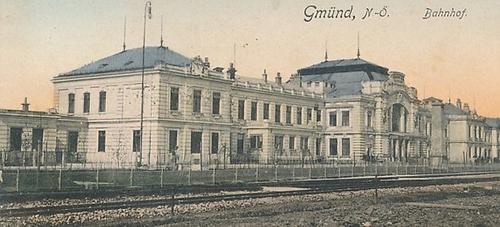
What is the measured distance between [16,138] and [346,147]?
30.5 m

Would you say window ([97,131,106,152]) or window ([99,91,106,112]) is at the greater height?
window ([99,91,106,112])

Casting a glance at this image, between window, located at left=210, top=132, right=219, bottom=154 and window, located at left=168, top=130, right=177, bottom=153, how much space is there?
320 cm

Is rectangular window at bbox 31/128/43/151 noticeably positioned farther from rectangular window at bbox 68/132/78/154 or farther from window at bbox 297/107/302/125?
window at bbox 297/107/302/125

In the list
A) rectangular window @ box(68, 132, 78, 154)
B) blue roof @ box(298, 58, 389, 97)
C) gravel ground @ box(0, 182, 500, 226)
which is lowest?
gravel ground @ box(0, 182, 500, 226)

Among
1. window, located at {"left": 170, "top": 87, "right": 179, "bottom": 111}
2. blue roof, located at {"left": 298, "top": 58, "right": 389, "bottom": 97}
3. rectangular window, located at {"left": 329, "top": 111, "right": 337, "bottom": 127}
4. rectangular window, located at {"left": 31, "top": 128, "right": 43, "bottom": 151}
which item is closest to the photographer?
rectangular window, located at {"left": 31, "top": 128, "right": 43, "bottom": 151}

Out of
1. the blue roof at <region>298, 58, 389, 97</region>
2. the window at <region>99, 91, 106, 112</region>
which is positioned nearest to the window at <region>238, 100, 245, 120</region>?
the window at <region>99, 91, 106, 112</region>

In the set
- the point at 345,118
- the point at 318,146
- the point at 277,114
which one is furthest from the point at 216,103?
the point at 345,118

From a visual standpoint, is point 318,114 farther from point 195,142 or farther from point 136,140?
point 136,140

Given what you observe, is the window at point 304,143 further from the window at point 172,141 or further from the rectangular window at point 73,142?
the rectangular window at point 73,142

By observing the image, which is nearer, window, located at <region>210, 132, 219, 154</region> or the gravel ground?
the gravel ground

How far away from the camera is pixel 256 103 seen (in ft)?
164

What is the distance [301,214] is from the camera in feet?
51.8

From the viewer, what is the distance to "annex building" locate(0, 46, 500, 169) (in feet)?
124

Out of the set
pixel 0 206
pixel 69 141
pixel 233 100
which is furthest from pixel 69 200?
pixel 233 100
